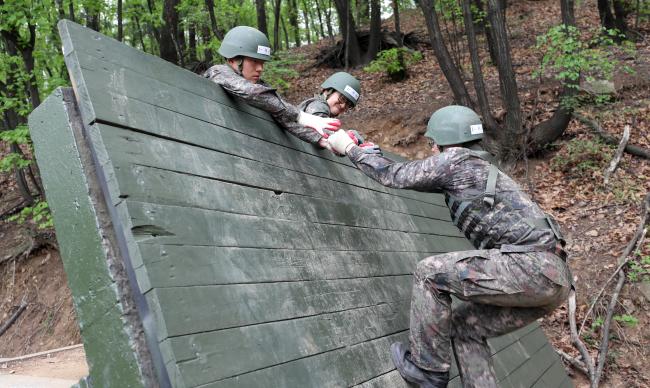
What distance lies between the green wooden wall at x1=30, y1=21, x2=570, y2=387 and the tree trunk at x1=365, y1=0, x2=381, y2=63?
14.2 m

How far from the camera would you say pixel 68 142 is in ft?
8.71

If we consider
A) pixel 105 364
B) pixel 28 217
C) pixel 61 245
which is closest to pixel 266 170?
pixel 61 245

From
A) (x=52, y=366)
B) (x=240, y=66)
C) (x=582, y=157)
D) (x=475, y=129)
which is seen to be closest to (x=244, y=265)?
(x=475, y=129)

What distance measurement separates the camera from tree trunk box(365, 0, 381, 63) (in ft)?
56.7

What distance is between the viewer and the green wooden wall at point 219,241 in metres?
2.33

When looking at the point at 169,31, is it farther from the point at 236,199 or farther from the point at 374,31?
the point at 236,199

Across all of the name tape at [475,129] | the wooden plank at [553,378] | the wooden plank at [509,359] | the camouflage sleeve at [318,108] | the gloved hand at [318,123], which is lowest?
the wooden plank at [553,378]

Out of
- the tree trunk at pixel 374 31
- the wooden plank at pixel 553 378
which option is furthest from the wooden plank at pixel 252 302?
the tree trunk at pixel 374 31

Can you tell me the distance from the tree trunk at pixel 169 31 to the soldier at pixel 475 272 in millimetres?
13276

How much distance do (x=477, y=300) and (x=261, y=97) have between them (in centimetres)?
204

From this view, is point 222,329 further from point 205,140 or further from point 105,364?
point 205,140

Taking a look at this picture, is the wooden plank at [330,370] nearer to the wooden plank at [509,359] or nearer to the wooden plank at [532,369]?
the wooden plank at [509,359]

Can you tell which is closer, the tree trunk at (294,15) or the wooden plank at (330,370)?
the wooden plank at (330,370)

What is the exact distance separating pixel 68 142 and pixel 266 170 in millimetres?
1321
